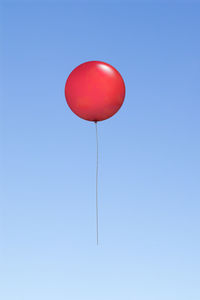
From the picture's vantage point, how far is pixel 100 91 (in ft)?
11.5

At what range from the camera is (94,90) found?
351cm

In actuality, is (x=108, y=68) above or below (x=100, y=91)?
above

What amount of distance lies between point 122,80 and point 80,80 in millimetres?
390

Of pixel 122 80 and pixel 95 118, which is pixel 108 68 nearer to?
pixel 122 80

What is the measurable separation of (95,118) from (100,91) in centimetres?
26

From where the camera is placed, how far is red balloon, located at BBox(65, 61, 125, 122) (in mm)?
3520

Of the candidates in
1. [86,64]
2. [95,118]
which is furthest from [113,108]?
[86,64]

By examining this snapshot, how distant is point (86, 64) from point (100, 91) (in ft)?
0.95

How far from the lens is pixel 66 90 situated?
3707 millimetres

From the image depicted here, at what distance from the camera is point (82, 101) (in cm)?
355

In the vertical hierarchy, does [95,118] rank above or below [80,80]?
below

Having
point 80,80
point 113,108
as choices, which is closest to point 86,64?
point 80,80

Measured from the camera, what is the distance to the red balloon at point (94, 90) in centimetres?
352

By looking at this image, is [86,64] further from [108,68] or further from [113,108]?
[113,108]
